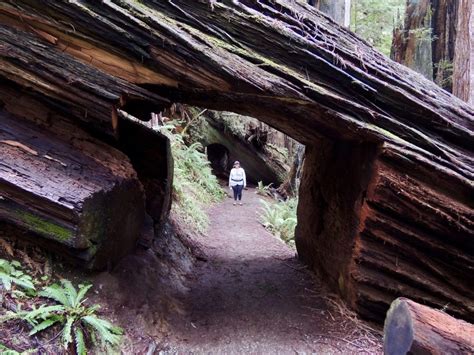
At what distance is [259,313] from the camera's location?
19.6 ft

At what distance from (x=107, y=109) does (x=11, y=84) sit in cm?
132

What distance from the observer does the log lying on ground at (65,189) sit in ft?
14.1

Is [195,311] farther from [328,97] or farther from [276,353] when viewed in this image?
[328,97]

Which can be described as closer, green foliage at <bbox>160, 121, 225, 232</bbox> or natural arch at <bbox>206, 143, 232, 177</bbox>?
green foliage at <bbox>160, 121, 225, 232</bbox>

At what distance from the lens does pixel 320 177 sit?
7742 mm

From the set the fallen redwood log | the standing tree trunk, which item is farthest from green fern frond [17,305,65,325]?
the standing tree trunk

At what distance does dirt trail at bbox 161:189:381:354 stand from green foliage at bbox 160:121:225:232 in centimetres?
200

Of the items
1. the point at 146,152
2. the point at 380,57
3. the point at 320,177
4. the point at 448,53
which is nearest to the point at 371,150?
the point at 380,57

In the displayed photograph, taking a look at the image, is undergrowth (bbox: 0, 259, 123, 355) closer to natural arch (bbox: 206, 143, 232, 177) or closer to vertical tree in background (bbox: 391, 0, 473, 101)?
vertical tree in background (bbox: 391, 0, 473, 101)

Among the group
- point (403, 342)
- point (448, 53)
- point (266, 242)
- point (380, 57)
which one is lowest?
point (266, 242)

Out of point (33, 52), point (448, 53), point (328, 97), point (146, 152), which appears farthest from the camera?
point (448, 53)

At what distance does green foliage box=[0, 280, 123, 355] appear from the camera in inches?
143

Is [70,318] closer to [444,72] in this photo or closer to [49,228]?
[49,228]

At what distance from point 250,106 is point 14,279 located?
13.7 feet
